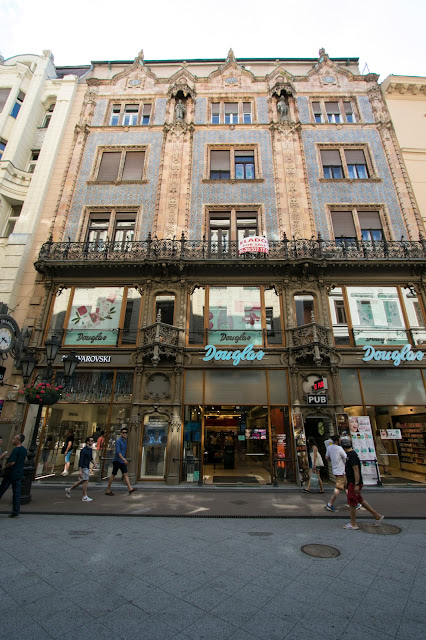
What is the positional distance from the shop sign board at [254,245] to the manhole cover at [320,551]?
40.1ft

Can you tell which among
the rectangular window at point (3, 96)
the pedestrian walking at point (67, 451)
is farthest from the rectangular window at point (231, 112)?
the pedestrian walking at point (67, 451)

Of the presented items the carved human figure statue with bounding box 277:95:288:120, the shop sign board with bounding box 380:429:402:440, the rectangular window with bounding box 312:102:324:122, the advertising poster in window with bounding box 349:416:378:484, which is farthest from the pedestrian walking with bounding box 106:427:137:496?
the rectangular window with bounding box 312:102:324:122

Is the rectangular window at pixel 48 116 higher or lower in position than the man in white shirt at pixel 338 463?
higher

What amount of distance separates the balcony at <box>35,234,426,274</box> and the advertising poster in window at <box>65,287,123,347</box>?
136cm

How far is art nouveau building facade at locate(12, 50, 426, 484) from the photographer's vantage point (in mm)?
13641

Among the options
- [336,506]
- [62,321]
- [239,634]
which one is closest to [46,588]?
[239,634]

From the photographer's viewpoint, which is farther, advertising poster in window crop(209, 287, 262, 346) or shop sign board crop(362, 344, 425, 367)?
advertising poster in window crop(209, 287, 262, 346)

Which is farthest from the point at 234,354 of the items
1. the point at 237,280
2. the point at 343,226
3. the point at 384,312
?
the point at 343,226

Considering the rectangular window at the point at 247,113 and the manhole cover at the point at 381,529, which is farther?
the rectangular window at the point at 247,113

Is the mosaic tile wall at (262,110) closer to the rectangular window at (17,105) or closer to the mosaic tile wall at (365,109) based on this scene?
the mosaic tile wall at (365,109)

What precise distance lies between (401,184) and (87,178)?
60.8 feet

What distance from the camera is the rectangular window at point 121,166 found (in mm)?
19156

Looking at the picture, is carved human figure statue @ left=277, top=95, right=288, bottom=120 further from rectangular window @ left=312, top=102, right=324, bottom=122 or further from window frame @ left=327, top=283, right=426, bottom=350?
window frame @ left=327, top=283, right=426, bottom=350

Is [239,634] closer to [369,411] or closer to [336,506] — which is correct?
[336,506]
